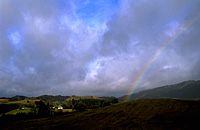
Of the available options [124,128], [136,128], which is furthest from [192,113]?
[124,128]

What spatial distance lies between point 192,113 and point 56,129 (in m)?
44.7

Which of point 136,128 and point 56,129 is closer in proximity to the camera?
point 136,128

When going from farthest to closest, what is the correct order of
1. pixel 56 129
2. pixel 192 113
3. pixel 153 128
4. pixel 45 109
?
pixel 45 109, pixel 56 129, pixel 192 113, pixel 153 128

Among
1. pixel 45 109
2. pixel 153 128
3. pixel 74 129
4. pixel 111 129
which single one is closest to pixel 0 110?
pixel 45 109

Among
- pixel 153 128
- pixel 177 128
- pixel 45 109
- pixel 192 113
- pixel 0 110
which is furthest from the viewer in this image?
pixel 0 110

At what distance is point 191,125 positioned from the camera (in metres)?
30.6

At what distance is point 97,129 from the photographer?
123 ft

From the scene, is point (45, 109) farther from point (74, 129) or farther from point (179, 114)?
point (179, 114)

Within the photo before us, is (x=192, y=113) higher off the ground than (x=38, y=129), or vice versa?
(x=192, y=113)

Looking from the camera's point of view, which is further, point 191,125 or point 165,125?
point 165,125

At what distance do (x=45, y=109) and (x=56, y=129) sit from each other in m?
98.2

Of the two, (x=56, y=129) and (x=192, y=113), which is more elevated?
(x=192, y=113)

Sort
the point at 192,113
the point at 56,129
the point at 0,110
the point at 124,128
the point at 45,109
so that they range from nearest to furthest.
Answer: the point at 124,128, the point at 192,113, the point at 56,129, the point at 45,109, the point at 0,110

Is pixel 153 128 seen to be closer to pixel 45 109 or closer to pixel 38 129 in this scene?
pixel 38 129
